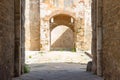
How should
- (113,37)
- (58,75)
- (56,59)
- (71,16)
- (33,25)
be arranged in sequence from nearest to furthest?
(113,37) < (58,75) < (56,59) < (71,16) < (33,25)

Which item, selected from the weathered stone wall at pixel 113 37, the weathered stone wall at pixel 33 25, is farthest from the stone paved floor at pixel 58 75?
the weathered stone wall at pixel 33 25

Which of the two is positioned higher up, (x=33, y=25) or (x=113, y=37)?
(x=33, y=25)

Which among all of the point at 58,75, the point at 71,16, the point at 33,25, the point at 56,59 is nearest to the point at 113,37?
the point at 58,75

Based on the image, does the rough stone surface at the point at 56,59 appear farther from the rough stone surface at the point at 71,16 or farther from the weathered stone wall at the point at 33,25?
the weathered stone wall at the point at 33,25

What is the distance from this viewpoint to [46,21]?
23.7 m

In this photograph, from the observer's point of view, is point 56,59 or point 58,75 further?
Answer: point 56,59

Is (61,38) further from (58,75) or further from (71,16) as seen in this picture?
(58,75)

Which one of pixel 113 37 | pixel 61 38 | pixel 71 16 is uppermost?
pixel 71 16

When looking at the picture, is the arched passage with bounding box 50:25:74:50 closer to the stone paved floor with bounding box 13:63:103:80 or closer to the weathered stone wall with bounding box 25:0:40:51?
the weathered stone wall with bounding box 25:0:40:51

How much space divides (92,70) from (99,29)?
170 centimetres

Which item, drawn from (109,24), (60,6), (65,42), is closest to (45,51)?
(60,6)

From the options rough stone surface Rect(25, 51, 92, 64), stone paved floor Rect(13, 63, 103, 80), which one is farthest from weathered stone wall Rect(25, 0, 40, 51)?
stone paved floor Rect(13, 63, 103, 80)

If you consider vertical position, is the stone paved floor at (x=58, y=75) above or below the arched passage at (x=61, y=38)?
below

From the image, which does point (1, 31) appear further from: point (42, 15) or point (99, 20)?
point (42, 15)
